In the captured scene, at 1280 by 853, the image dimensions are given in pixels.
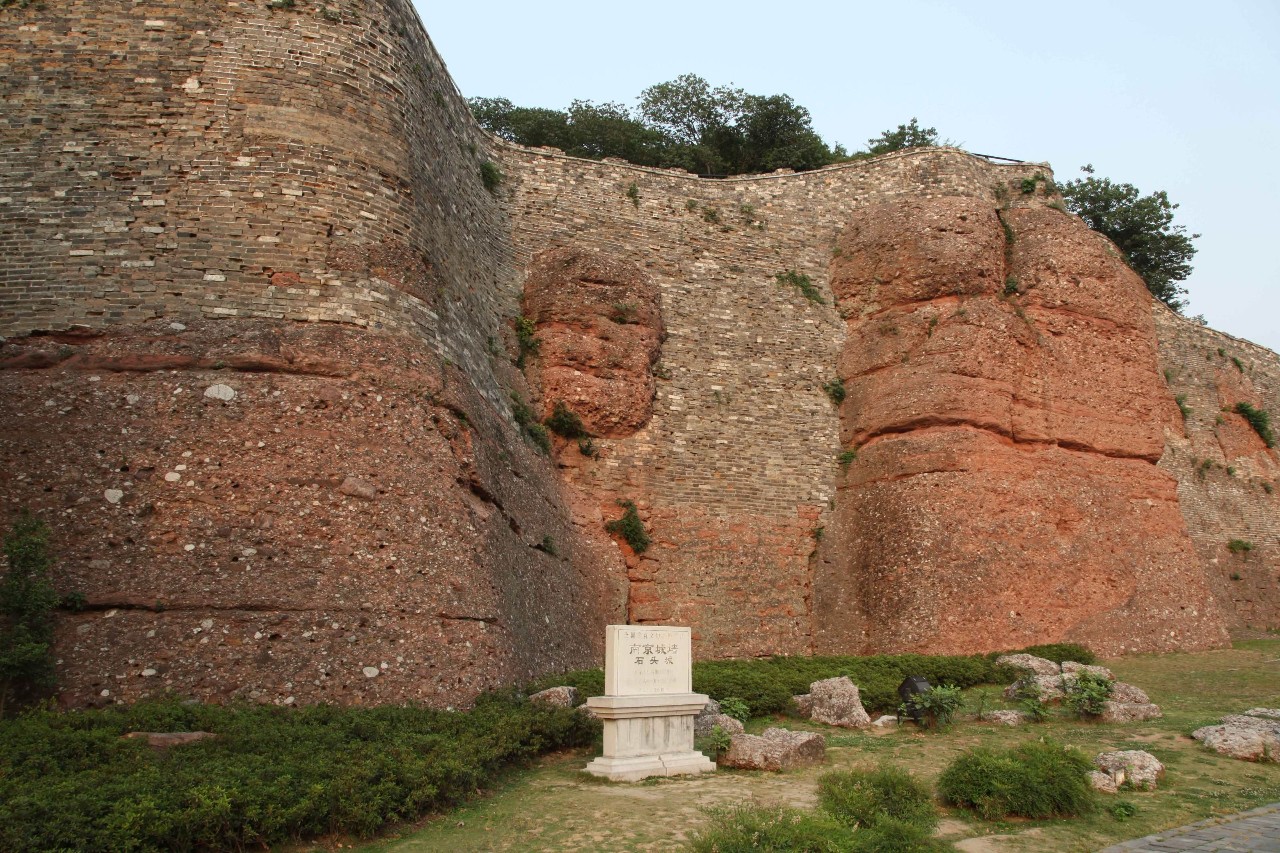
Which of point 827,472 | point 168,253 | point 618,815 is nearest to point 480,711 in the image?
point 618,815

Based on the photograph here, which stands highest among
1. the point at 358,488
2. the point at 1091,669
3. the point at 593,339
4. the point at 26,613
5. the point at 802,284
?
the point at 802,284

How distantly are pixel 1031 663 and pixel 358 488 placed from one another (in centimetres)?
1014

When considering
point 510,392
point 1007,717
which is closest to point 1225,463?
point 1007,717

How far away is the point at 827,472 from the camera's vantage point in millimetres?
19266

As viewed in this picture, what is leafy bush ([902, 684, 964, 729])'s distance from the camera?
1098 centimetres

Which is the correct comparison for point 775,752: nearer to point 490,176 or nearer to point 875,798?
point 875,798

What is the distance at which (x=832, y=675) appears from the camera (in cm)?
1327

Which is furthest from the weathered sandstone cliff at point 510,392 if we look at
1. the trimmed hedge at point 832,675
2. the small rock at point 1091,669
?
the small rock at point 1091,669

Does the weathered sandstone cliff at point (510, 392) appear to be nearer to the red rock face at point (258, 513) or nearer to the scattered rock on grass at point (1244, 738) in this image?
the red rock face at point (258, 513)

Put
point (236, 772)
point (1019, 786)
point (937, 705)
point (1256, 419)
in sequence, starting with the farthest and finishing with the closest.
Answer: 1. point (1256, 419)
2. point (937, 705)
3. point (1019, 786)
4. point (236, 772)

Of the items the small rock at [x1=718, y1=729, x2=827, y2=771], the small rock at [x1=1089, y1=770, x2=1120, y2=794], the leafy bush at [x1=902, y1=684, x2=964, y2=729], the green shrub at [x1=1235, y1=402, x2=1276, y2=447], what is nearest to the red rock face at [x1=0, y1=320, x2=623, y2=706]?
the small rock at [x1=718, y1=729, x2=827, y2=771]

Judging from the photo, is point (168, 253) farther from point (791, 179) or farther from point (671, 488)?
point (791, 179)

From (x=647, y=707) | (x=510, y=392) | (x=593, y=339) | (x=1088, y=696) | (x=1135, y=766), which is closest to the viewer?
(x=1135, y=766)

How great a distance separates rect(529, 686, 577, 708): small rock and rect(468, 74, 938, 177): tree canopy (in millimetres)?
22709
